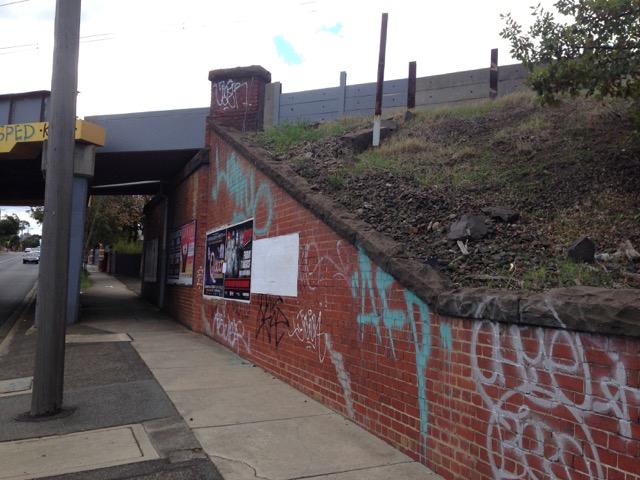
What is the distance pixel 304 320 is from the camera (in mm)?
7082

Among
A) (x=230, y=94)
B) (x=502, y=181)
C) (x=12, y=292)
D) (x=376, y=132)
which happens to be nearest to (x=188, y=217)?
(x=230, y=94)

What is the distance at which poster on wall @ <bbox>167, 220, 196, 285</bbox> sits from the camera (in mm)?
13414

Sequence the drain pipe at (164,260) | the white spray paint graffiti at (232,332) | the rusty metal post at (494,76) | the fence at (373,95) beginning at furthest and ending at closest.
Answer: the drain pipe at (164,260)
the fence at (373,95)
the rusty metal post at (494,76)
the white spray paint graffiti at (232,332)

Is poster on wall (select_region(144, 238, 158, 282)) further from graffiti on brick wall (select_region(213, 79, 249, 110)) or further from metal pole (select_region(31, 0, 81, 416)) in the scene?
metal pole (select_region(31, 0, 81, 416))

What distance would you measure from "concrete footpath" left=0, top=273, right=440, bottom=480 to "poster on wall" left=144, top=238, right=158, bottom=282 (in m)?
9.47

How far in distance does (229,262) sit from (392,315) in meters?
5.79

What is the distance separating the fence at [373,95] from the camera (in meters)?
12.8

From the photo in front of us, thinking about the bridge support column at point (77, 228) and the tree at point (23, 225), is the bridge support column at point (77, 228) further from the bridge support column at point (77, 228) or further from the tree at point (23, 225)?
the tree at point (23, 225)

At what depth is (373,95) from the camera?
13.7 m

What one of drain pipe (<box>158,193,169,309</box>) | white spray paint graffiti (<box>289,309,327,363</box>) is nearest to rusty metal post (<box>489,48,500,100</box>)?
white spray paint graffiti (<box>289,309,327,363</box>)

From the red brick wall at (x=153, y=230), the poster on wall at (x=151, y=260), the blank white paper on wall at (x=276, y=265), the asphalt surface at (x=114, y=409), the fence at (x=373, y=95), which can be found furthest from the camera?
the poster on wall at (x=151, y=260)

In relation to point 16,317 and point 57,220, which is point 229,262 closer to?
point 57,220

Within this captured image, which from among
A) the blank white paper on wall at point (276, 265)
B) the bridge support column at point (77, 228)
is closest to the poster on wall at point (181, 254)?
the bridge support column at point (77, 228)

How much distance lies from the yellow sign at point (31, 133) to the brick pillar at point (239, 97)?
8.33 ft
